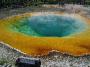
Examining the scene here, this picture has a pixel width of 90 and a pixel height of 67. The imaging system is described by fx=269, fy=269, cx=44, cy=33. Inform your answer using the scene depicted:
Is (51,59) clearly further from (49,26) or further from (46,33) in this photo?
(49,26)

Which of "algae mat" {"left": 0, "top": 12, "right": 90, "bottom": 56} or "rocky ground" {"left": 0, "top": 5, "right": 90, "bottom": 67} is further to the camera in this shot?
"algae mat" {"left": 0, "top": 12, "right": 90, "bottom": 56}

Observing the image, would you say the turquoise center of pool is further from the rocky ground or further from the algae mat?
the rocky ground

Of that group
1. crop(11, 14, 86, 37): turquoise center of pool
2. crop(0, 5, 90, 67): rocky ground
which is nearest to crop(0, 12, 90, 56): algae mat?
crop(11, 14, 86, 37): turquoise center of pool

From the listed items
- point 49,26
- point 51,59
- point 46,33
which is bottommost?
point 51,59

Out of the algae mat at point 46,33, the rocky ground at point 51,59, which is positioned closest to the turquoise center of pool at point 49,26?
the algae mat at point 46,33

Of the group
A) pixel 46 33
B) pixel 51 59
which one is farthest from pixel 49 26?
pixel 51 59

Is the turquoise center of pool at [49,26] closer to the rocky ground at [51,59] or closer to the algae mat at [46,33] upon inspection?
the algae mat at [46,33]

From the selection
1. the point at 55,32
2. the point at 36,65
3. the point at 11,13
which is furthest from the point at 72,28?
the point at 36,65

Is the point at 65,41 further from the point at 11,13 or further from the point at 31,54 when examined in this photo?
the point at 11,13

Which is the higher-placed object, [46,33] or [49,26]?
[49,26]
